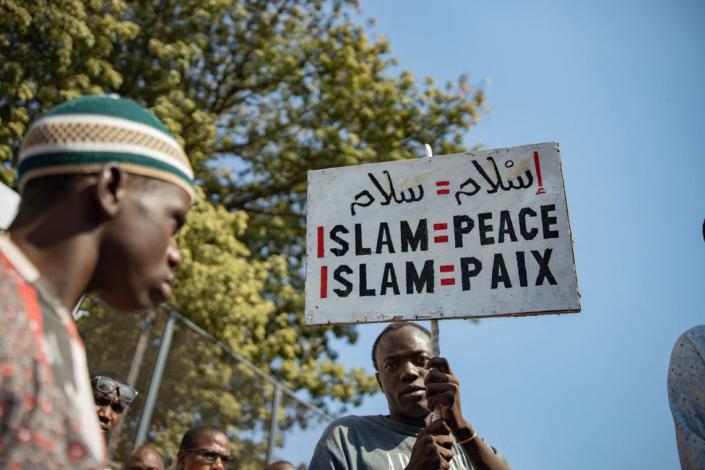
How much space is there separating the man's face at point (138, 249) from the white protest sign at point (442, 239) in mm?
1764

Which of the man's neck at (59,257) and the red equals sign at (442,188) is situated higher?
the red equals sign at (442,188)

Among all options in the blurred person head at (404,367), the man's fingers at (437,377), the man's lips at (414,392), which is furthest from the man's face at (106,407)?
the man's fingers at (437,377)

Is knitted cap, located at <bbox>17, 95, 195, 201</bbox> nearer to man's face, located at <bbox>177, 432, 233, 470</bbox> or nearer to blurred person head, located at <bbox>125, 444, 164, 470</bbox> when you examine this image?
blurred person head, located at <bbox>125, 444, 164, 470</bbox>

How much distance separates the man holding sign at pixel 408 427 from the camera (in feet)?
8.50

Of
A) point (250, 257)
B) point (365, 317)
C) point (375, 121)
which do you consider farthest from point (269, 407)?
point (365, 317)

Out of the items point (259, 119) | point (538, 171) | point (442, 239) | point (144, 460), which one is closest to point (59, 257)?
point (442, 239)

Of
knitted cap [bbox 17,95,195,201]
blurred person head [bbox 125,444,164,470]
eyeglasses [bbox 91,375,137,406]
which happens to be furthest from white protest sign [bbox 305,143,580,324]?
blurred person head [bbox 125,444,164,470]

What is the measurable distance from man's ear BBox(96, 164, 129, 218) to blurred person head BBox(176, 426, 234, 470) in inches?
154

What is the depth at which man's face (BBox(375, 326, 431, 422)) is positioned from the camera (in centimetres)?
319

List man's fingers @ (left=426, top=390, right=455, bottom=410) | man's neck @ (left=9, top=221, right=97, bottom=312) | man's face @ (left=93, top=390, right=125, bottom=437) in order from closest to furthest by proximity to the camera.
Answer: man's neck @ (left=9, top=221, right=97, bottom=312) < man's fingers @ (left=426, top=390, right=455, bottom=410) < man's face @ (left=93, top=390, right=125, bottom=437)

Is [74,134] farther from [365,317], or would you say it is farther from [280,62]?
[280,62]

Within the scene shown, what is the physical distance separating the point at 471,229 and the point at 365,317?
0.63 metres

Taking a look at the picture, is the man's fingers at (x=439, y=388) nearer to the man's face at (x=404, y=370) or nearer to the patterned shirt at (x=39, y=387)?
the man's face at (x=404, y=370)

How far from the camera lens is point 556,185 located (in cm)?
321
